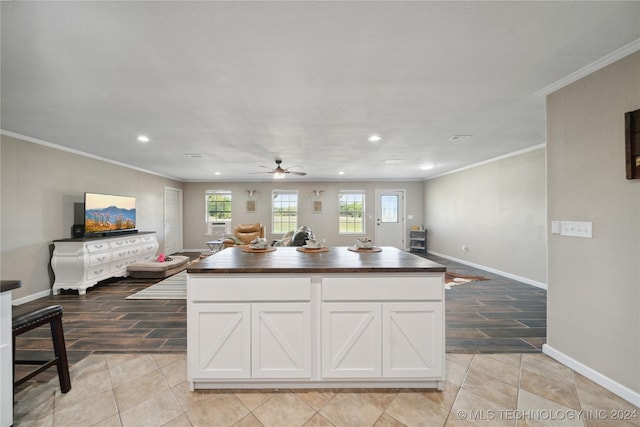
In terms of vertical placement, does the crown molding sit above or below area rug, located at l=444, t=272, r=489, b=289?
above

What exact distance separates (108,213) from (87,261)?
1.17 meters

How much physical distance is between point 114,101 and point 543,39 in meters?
3.50

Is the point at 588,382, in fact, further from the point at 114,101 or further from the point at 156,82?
the point at 114,101

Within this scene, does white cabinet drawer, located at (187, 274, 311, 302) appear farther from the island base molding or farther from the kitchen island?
the island base molding

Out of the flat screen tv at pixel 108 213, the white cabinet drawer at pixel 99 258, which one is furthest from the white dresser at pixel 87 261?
the flat screen tv at pixel 108 213

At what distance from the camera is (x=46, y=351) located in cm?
234

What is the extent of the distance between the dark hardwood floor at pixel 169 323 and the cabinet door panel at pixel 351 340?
1.07 m

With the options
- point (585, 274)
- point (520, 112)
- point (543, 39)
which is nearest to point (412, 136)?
point (520, 112)

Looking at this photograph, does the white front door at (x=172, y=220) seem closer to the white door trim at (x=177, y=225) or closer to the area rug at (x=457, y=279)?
the white door trim at (x=177, y=225)

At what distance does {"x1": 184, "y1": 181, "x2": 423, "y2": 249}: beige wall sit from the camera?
8.02 metres

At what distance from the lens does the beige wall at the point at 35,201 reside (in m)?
3.32

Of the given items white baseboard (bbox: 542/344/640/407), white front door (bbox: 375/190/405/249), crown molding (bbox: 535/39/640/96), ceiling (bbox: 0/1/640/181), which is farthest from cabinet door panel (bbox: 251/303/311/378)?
white front door (bbox: 375/190/405/249)

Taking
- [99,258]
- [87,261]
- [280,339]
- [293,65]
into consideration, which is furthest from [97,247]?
[293,65]

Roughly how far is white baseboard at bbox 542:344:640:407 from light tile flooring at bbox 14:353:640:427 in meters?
0.05
